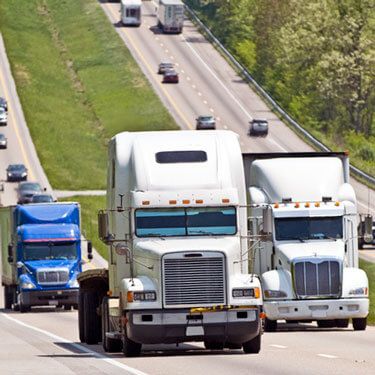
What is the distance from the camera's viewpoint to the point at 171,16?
6604 inches

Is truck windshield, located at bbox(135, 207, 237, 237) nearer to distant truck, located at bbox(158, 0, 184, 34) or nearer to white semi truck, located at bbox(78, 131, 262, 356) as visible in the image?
white semi truck, located at bbox(78, 131, 262, 356)

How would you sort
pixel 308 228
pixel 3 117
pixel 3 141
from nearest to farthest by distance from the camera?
pixel 308 228
pixel 3 141
pixel 3 117

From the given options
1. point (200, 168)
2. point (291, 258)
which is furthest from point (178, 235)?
point (291, 258)

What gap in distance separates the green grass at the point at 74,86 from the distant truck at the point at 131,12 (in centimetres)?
200

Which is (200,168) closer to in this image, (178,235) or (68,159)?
(178,235)

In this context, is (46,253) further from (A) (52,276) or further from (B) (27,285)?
(B) (27,285)

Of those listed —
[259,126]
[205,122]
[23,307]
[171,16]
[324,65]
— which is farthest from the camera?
[171,16]

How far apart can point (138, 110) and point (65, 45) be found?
3367cm

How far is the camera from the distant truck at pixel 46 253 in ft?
191

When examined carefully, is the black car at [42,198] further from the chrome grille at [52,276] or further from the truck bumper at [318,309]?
the truck bumper at [318,309]

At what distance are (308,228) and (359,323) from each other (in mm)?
2681

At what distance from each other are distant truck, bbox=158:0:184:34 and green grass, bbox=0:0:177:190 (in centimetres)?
501

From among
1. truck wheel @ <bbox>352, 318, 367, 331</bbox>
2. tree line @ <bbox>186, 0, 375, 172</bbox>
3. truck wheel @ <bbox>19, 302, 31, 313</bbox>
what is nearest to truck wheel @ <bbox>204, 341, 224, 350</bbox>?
truck wheel @ <bbox>352, 318, 367, 331</bbox>

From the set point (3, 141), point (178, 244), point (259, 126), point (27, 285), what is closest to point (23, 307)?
point (27, 285)
